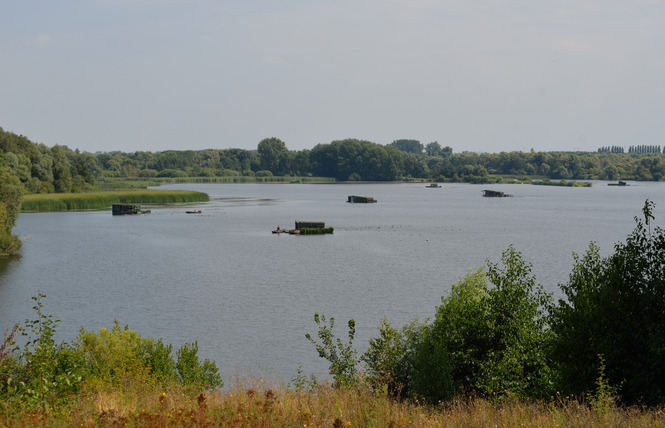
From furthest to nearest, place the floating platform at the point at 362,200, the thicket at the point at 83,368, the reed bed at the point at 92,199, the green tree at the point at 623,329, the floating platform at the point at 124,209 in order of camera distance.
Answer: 1. the floating platform at the point at 362,200
2. the reed bed at the point at 92,199
3. the floating platform at the point at 124,209
4. the green tree at the point at 623,329
5. the thicket at the point at 83,368

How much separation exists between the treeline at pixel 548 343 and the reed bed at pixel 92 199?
126666 mm

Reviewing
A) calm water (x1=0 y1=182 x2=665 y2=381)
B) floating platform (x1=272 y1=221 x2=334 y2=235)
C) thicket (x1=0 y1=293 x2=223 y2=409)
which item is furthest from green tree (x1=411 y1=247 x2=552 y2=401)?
floating platform (x1=272 y1=221 x2=334 y2=235)

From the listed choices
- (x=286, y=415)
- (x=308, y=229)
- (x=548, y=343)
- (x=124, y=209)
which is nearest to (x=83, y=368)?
(x=286, y=415)

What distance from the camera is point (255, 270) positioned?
6869 centimetres

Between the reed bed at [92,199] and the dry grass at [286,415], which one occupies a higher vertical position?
the dry grass at [286,415]

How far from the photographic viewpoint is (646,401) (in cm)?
1714

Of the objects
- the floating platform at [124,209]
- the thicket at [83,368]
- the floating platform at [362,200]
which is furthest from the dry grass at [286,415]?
the floating platform at [362,200]

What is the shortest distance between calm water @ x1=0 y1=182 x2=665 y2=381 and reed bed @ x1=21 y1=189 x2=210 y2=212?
228 inches

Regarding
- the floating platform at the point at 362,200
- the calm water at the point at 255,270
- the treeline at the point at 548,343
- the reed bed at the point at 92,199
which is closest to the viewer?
the treeline at the point at 548,343

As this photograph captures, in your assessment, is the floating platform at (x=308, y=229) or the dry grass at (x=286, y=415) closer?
the dry grass at (x=286, y=415)

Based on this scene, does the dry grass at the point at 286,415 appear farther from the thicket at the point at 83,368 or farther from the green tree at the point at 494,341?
the green tree at the point at 494,341

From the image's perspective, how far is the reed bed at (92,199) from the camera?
137887 mm

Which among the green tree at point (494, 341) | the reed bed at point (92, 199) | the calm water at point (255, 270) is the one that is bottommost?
the calm water at point (255, 270)

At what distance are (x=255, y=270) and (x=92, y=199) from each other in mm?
95342
